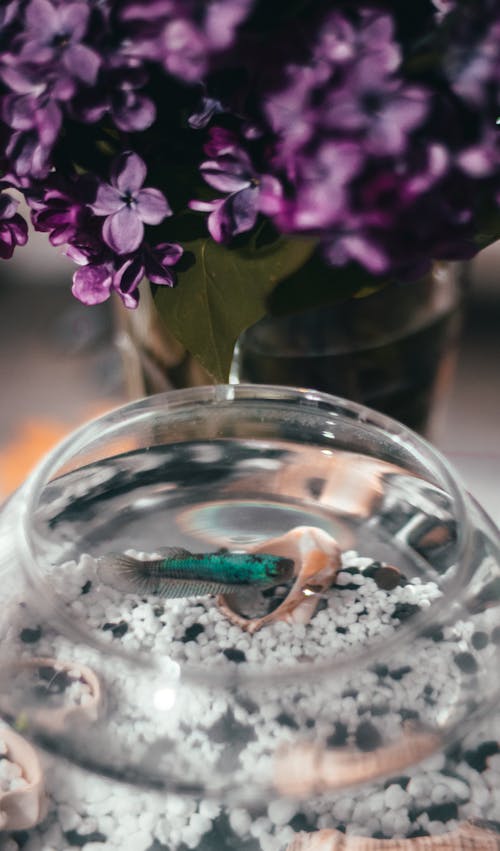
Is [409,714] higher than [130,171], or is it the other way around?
[130,171]

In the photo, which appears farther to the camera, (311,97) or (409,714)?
(409,714)

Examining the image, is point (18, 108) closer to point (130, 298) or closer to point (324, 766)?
point (130, 298)

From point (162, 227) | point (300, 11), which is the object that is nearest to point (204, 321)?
Result: point (162, 227)

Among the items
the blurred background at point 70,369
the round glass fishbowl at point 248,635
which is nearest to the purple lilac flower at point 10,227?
the round glass fishbowl at point 248,635

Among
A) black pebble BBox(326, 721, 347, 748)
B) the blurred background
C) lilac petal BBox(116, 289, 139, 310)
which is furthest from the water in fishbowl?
the blurred background

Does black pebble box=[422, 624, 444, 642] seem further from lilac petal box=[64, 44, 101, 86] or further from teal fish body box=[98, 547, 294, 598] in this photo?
lilac petal box=[64, 44, 101, 86]

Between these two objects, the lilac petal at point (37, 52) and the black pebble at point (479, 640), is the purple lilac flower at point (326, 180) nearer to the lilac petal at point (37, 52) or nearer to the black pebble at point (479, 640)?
the lilac petal at point (37, 52)

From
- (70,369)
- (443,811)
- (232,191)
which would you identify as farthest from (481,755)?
(70,369)
